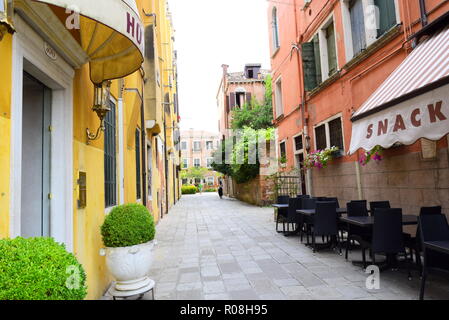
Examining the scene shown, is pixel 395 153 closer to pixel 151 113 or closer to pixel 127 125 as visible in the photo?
pixel 127 125

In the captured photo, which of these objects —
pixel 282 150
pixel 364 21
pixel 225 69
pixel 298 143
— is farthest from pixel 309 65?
pixel 225 69

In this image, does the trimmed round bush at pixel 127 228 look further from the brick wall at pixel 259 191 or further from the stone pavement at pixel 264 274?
the brick wall at pixel 259 191

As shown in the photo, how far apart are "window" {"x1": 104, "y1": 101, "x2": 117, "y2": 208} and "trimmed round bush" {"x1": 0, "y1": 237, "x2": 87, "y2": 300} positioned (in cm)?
323

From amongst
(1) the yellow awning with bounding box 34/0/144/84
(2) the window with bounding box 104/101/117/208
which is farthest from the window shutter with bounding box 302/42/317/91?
(1) the yellow awning with bounding box 34/0/144/84

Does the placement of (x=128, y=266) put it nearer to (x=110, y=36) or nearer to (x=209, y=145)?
(x=110, y=36)

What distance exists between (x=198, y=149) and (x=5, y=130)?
52.2 metres

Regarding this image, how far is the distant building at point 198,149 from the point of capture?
52469 mm

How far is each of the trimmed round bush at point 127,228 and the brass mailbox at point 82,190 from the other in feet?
1.31

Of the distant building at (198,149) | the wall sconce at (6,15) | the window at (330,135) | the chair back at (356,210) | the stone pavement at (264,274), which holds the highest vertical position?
the distant building at (198,149)

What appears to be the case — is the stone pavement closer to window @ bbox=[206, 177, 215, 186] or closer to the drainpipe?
the drainpipe

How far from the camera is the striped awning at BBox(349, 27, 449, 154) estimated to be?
3.19 m

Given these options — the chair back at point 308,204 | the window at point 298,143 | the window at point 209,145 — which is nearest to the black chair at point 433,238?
the chair back at point 308,204

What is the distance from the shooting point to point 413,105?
347 centimetres
